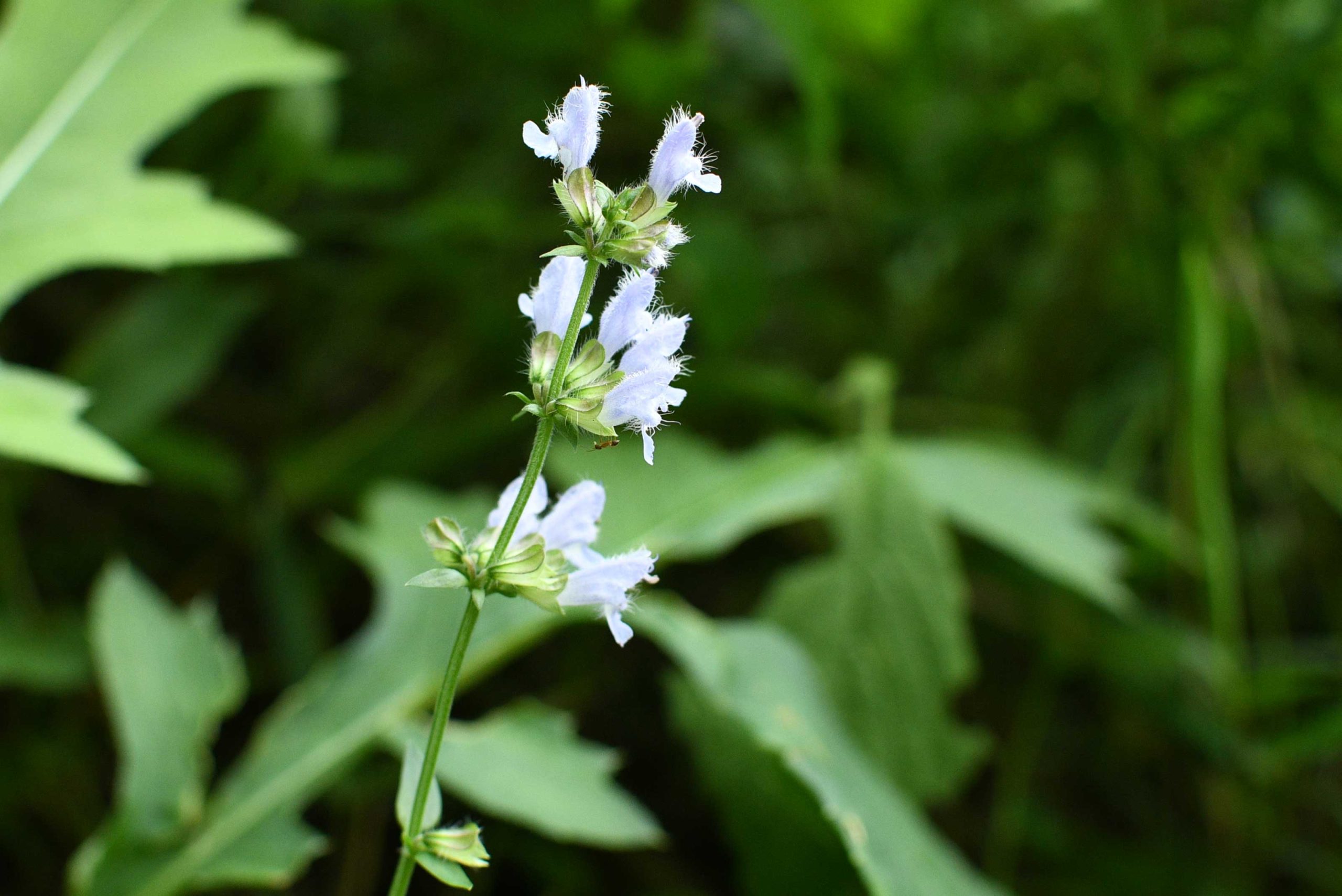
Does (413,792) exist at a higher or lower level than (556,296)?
lower

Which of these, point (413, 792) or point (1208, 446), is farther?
point (1208, 446)

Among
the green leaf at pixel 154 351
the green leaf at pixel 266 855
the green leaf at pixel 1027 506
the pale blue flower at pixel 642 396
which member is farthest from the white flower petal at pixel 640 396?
the green leaf at pixel 154 351

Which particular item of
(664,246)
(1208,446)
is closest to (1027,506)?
(1208,446)

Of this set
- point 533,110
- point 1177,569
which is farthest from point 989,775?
point 533,110

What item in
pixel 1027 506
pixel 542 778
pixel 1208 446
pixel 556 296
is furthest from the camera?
pixel 1208 446

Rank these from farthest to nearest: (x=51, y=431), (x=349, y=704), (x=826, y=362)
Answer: (x=826, y=362)
(x=349, y=704)
(x=51, y=431)

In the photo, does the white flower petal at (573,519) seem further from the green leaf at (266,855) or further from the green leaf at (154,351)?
the green leaf at (154,351)

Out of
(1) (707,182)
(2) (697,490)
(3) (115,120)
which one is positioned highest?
(3) (115,120)

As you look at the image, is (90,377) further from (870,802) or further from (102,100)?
(870,802)

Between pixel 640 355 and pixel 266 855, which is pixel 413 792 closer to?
pixel 640 355
